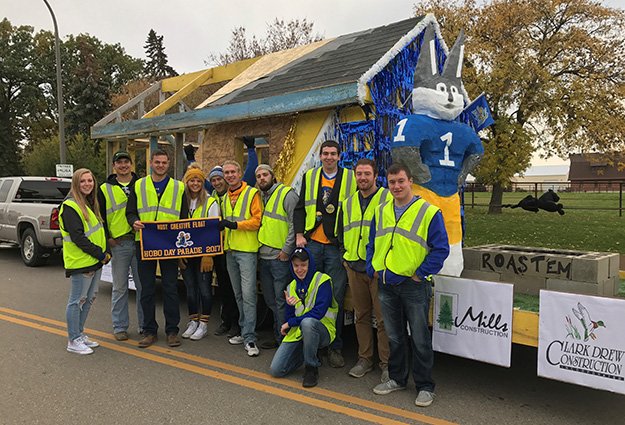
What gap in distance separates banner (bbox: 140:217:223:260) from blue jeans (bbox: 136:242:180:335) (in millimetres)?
181

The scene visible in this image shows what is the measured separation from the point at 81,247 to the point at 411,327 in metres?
3.19

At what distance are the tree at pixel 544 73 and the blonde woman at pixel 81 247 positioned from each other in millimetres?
14821

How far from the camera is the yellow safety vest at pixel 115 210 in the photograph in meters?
5.43

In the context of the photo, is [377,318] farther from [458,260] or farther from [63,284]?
[63,284]

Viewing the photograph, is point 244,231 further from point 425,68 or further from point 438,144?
point 425,68

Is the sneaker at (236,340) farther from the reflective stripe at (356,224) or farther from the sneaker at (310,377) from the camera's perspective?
the reflective stripe at (356,224)

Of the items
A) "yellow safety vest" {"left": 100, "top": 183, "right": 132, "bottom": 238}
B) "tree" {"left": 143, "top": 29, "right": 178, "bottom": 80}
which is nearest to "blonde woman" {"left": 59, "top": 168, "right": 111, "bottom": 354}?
"yellow safety vest" {"left": 100, "top": 183, "right": 132, "bottom": 238}

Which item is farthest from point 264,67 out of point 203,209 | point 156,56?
point 156,56

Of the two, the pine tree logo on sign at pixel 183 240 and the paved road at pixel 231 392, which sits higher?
the pine tree logo on sign at pixel 183 240

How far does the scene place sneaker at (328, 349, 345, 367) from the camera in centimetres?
488

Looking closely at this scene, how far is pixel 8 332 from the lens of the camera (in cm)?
591

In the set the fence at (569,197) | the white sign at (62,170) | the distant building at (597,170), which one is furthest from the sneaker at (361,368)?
the distant building at (597,170)

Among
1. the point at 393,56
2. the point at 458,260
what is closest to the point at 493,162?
the point at 393,56

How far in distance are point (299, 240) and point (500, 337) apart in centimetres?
193
